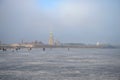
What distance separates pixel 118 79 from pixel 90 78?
2004mm

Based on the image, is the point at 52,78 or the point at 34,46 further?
the point at 34,46

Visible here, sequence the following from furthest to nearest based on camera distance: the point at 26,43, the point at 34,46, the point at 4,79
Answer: the point at 26,43, the point at 34,46, the point at 4,79

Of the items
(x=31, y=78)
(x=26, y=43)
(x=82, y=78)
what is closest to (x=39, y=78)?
(x=31, y=78)

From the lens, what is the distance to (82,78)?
19.7m

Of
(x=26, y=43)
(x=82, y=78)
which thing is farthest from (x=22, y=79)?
(x=26, y=43)

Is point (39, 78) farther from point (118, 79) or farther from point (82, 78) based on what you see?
point (118, 79)

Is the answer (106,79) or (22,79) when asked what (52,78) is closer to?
(22,79)

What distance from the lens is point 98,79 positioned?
19.2 m

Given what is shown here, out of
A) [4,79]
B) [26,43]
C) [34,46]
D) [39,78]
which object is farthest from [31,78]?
[26,43]

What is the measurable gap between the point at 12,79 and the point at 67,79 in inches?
154

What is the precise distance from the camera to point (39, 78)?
1969cm

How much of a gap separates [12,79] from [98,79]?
6.11 meters

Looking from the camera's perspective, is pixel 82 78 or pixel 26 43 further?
pixel 26 43

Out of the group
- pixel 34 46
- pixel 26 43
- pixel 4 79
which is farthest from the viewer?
pixel 26 43
